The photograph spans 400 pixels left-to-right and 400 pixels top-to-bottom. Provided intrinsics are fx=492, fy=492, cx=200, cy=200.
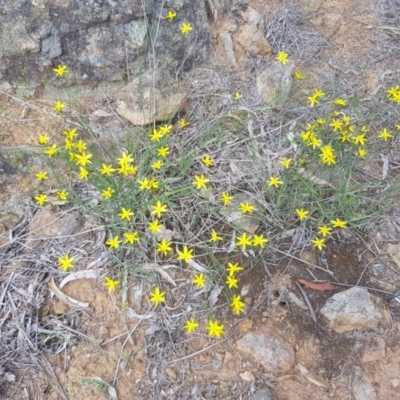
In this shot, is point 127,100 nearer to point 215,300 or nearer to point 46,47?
point 46,47

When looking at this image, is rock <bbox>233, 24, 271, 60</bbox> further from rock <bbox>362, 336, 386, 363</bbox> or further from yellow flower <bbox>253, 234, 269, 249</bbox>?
rock <bbox>362, 336, 386, 363</bbox>

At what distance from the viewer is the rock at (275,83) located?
319 cm

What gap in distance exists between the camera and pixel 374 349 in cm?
240

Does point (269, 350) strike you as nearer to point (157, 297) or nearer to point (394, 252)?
point (157, 297)

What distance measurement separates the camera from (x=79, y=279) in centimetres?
253

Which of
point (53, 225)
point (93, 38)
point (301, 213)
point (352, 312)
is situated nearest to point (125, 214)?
point (53, 225)

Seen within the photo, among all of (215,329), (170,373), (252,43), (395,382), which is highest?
(252,43)

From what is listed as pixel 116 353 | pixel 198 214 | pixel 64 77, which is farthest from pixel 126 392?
pixel 64 77

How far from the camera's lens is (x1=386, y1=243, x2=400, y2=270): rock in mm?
2688

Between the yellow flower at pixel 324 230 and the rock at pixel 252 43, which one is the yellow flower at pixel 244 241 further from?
the rock at pixel 252 43

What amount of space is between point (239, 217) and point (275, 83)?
1087 mm

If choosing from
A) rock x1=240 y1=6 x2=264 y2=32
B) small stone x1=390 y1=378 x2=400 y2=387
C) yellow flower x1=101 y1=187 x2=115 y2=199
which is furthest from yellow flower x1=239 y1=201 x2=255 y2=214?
rock x1=240 y1=6 x2=264 y2=32

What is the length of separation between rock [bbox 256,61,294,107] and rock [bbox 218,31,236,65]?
0.89 ft

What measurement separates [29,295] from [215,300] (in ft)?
3.05
